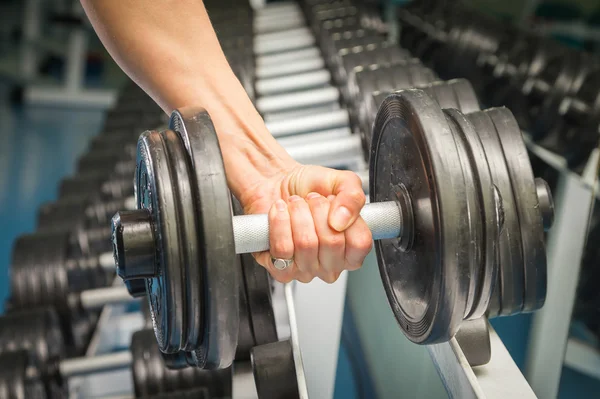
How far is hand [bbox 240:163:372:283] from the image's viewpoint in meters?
0.66

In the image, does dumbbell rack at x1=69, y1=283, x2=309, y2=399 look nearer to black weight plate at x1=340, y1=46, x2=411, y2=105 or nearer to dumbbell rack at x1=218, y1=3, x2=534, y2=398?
dumbbell rack at x1=218, y1=3, x2=534, y2=398

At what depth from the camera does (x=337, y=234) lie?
0.67 m

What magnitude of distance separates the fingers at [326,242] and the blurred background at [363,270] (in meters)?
0.32

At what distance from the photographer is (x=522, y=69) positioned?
2.17 meters

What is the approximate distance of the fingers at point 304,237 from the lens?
2.15 feet

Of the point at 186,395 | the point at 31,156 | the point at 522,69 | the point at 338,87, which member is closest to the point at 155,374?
the point at 186,395

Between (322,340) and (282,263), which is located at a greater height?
(282,263)

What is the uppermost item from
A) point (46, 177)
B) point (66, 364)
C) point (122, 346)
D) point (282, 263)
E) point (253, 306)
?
point (282, 263)

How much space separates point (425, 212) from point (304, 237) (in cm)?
14

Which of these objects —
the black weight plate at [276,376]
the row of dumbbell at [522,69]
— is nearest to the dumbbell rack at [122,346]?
the black weight plate at [276,376]

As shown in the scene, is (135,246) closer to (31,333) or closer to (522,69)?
(31,333)

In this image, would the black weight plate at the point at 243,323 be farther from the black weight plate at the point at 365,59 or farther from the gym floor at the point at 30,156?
the gym floor at the point at 30,156

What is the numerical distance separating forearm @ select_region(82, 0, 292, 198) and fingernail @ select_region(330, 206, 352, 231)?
0.51 ft

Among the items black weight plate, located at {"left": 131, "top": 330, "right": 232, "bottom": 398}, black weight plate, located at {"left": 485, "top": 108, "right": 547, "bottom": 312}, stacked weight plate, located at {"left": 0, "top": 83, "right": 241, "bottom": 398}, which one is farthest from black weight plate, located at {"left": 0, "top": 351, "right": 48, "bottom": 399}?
black weight plate, located at {"left": 485, "top": 108, "right": 547, "bottom": 312}
